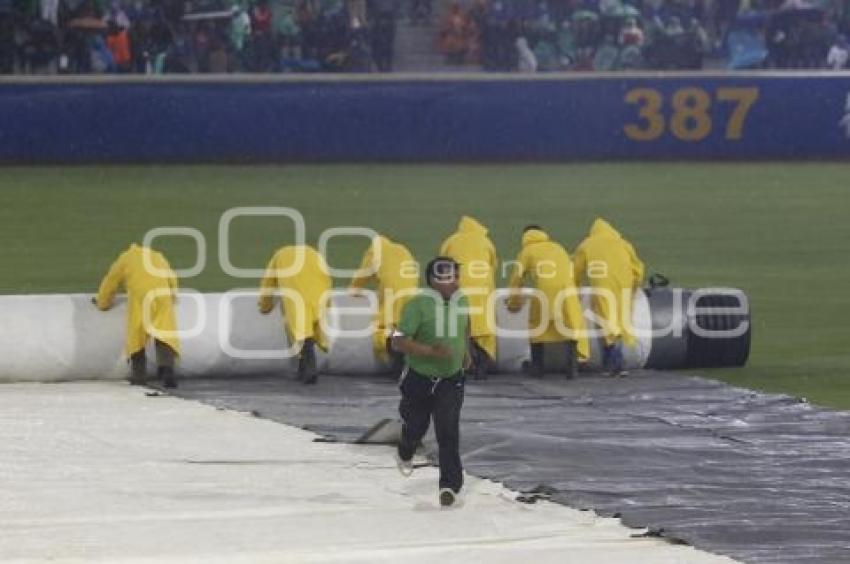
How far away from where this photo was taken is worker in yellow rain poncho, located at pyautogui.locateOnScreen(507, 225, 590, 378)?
1972 cm

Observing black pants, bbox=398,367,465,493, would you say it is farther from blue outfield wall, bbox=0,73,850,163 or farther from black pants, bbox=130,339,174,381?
blue outfield wall, bbox=0,73,850,163

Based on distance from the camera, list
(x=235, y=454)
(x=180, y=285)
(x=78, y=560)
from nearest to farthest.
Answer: (x=78, y=560), (x=235, y=454), (x=180, y=285)

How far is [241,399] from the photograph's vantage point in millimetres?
18562

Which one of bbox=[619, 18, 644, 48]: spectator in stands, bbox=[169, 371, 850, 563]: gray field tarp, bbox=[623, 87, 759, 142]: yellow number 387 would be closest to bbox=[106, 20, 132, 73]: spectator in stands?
bbox=[623, 87, 759, 142]: yellow number 387

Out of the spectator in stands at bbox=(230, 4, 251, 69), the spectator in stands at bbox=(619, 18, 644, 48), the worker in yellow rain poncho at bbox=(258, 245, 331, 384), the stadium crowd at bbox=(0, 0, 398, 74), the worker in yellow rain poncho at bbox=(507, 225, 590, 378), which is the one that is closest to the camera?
the worker in yellow rain poncho at bbox=(258, 245, 331, 384)

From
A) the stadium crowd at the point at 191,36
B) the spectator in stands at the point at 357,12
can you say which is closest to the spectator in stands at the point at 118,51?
the stadium crowd at the point at 191,36

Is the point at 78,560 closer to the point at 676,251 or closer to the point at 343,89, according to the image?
the point at 676,251

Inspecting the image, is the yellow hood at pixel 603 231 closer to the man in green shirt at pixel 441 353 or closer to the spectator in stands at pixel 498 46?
the man in green shirt at pixel 441 353

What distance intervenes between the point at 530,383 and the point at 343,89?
19.5 metres

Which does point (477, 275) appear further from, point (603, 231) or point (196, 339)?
point (196, 339)

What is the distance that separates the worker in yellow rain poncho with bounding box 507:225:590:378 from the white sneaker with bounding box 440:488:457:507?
597 centimetres

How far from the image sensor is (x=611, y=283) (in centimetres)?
2006

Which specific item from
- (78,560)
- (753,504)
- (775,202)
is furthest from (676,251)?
(78,560)

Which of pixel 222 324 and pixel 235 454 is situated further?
pixel 222 324
